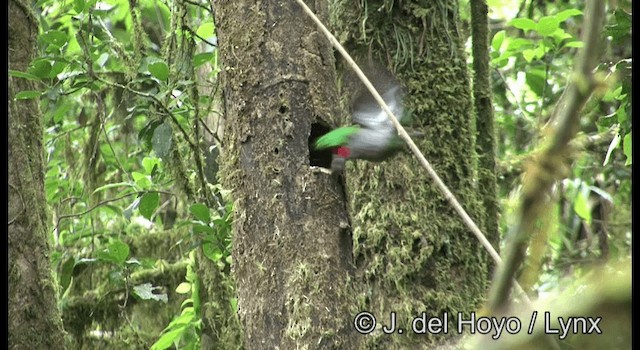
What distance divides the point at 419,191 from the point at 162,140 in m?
0.80

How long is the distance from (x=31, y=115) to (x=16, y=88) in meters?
0.10

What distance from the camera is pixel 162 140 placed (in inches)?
88.0

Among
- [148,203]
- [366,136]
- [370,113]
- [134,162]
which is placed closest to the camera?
[366,136]

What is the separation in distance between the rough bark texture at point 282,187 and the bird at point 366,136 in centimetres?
5

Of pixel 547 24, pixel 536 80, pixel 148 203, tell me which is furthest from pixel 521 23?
pixel 148 203

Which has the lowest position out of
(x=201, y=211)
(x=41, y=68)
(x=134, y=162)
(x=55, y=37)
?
(x=201, y=211)

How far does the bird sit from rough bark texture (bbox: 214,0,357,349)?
0.05m

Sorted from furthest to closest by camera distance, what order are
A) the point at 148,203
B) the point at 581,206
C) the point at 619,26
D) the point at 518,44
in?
the point at 581,206
the point at 518,44
the point at 148,203
the point at 619,26

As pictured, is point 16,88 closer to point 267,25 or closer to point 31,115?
point 31,115

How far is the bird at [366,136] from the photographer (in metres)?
1.59

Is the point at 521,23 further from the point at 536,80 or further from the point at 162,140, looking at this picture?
the point at 162,140

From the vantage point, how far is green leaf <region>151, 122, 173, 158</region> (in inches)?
87.1

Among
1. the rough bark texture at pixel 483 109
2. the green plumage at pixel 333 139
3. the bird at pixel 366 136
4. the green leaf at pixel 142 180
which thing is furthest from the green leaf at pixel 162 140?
the rough bark texture at pixel 483 109

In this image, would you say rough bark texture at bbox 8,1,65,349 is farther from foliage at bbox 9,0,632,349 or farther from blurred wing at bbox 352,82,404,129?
blurred wing at bbox 352,82,404,129
